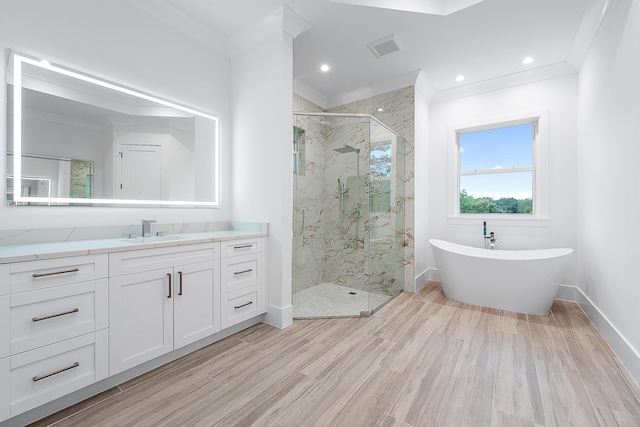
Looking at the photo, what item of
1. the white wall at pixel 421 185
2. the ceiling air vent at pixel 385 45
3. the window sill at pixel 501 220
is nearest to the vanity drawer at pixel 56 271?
the ceiling air vent at pixel 385 45

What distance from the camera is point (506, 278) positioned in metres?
2.70

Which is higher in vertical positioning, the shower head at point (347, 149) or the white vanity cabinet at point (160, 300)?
the shower head at point (347, 149)

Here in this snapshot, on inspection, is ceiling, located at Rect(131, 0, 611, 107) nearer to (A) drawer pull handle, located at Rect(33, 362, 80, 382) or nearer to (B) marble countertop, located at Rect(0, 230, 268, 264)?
(B) marble countertop, located at Rect(0, 230, 268, 264)

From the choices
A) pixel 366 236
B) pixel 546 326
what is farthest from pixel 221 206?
pixel 546 326

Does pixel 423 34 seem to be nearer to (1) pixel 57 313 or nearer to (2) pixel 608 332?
(2) pixel 608 332

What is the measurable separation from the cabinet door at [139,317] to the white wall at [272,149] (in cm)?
88

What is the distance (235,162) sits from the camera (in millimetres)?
2752

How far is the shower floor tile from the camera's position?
276cm

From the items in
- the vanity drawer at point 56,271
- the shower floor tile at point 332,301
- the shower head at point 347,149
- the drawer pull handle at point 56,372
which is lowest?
the shower floor tile at point 332,301

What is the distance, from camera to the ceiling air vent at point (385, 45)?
8.68ft

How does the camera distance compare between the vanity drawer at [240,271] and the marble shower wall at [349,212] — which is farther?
the marble shower wall at [349,212]

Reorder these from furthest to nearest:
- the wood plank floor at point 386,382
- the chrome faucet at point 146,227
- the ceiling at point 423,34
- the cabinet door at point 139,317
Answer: the ceiling at point 423,34 → the chrome faucet at point 146,227 → the cabinet door at point 139,317 → the wood plank floor at point 386,382

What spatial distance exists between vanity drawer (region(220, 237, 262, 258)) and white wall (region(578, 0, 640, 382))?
8.68ft

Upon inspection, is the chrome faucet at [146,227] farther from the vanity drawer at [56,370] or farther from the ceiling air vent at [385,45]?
the ceiling air vent at [385,45]
